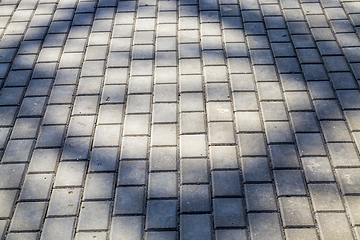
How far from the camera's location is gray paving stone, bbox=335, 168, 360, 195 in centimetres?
268

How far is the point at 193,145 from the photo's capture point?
9.89 ft

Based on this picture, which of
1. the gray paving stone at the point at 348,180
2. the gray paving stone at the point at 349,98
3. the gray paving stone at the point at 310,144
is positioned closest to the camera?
the gray paving stone at the point at 348,180

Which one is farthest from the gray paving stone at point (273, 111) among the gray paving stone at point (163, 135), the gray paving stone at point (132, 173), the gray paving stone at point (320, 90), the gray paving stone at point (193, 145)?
the gray paving stone at point (132, 173)

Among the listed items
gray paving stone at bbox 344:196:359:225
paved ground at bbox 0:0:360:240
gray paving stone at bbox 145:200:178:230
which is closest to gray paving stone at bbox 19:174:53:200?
paved ground at bbox 0:0:360:240

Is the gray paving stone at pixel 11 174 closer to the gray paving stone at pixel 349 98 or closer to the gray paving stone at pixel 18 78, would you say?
the gray paving stone at pixel 18 78

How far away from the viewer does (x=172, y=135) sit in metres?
3.10

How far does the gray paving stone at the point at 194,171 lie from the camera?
2.78 m

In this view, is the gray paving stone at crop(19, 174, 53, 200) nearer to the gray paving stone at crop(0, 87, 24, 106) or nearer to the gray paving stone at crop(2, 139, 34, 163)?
the gray paving stone at crop(2, 139, 34, 163)

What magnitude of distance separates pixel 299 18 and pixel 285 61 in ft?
2.76

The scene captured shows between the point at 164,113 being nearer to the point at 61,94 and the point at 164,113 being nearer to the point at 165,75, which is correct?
the point at 165,75

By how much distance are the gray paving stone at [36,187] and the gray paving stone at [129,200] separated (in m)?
0.53

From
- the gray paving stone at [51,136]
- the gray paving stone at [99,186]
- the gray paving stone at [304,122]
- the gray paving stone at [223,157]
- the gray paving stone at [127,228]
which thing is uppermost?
the gray paving stone at [304,122]

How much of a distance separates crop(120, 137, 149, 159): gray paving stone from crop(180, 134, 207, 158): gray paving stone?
0.99ft

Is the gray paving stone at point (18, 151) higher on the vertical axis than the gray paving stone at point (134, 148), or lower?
lower
